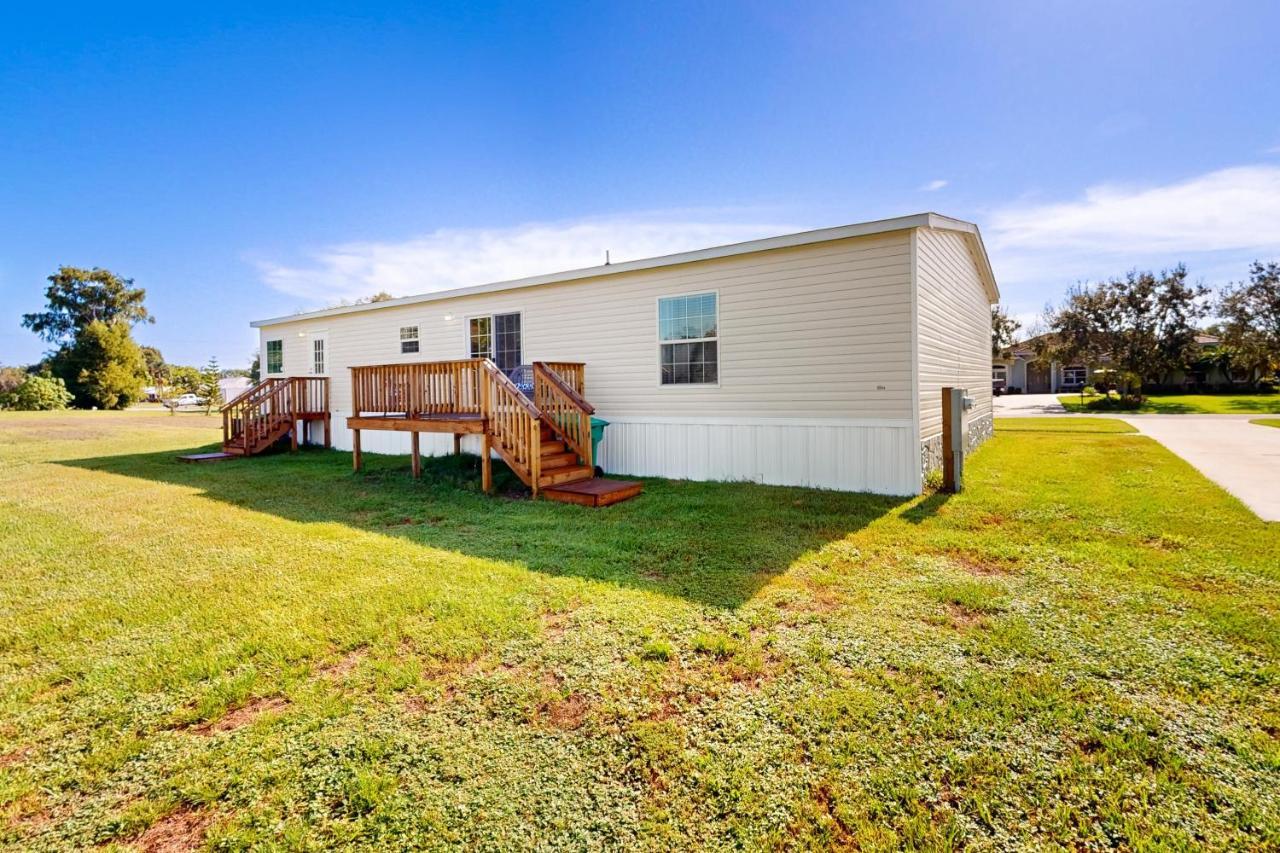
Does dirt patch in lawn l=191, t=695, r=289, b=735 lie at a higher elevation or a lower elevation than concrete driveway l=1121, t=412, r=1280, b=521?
lower

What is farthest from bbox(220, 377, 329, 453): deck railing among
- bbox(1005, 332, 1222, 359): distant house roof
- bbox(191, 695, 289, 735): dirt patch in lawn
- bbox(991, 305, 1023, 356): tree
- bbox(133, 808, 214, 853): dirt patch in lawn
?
bbox(991, 305, 1023, 356): tree

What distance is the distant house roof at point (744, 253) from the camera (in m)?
6.86

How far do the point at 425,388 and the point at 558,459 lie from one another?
2754 millimetres

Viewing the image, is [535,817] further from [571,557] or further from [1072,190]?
[1072,190]

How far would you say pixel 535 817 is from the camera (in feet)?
6.17

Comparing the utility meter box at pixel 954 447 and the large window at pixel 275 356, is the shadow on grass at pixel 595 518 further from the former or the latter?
the large window at pixel 275 356

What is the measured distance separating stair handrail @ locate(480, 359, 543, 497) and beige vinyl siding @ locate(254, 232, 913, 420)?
209cm

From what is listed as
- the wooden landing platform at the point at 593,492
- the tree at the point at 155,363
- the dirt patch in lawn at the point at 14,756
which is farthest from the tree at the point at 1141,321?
the tree at the point at 155,363

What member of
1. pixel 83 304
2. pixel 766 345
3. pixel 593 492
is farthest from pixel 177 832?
pixel 83 304

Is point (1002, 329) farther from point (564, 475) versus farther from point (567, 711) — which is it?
point (567, 711)

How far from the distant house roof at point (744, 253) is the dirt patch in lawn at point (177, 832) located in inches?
298

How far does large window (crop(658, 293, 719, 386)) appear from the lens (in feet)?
27.5

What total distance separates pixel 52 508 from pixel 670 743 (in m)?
8.73

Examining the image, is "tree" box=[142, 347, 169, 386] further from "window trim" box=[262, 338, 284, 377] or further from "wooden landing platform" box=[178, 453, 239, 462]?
"wooden landing platform" box=[178, 453, 239, 462]
